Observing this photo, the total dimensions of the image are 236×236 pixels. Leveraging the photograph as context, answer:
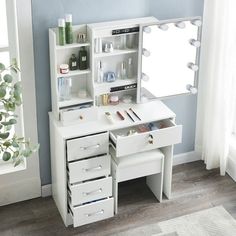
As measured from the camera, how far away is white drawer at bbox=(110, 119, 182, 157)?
3322 millimetres

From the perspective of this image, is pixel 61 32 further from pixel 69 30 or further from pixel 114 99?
pixel 114 99

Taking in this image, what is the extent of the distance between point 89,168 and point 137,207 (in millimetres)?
530

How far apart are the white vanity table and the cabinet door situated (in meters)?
0.01

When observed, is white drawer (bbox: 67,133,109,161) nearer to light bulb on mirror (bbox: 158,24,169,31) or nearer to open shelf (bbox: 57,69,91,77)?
open shelf (bbox: 57,69,91,77)

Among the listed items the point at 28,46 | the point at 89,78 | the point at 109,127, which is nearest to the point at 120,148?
the point at 109,127

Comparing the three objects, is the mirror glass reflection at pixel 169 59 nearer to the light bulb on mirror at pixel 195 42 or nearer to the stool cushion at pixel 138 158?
the light bulb on mirror at pixel 195 42

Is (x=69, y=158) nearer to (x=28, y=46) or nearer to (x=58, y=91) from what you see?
(x=58, y=91)

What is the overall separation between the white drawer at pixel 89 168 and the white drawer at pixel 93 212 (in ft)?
0.61

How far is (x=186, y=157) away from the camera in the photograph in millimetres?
4160

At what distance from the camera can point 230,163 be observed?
3.99 meters

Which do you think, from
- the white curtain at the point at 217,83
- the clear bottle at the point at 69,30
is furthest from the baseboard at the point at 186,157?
the clear bottle at the point at 69,30

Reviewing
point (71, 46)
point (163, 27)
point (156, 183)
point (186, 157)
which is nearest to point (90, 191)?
point (156, 183)

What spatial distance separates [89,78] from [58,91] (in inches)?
8.6

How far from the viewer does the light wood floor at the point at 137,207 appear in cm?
350
